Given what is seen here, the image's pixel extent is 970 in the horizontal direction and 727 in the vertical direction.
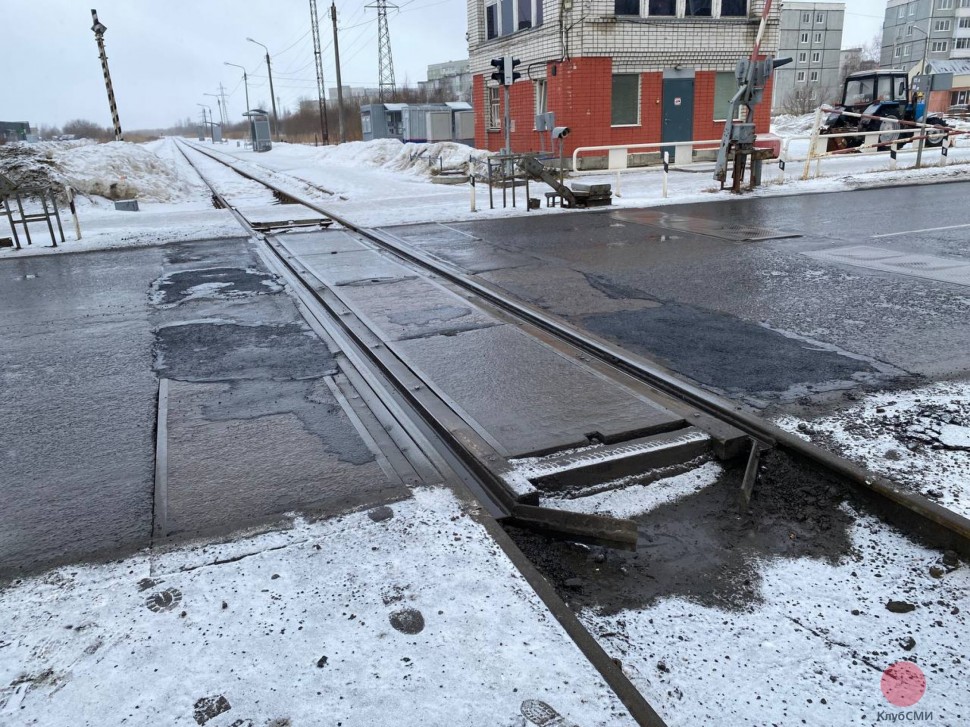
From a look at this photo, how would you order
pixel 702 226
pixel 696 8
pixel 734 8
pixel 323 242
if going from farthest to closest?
1. pixel 734 8
2. pixel 696 8
3. pixel 323 242
4. pixel 702 226

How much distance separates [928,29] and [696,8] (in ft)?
281

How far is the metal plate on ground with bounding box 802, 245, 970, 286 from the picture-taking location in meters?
8.30

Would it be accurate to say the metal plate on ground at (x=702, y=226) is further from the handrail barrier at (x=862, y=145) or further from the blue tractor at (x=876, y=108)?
the blue tractor at (x=876, y=108)

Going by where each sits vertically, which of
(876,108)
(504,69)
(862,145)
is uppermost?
(504,69)

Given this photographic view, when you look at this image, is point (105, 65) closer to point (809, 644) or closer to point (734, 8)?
point (734, 8)

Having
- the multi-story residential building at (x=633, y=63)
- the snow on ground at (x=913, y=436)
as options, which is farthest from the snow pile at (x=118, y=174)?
the snow on ground at (x=913, y=436)

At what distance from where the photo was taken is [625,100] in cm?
2420

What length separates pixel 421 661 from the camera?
255 cm

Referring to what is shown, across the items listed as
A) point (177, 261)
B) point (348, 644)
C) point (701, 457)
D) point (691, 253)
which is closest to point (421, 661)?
point (348, 644)

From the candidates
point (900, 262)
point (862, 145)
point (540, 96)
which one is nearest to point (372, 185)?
point (540, 96)

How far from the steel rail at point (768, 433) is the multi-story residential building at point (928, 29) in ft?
330

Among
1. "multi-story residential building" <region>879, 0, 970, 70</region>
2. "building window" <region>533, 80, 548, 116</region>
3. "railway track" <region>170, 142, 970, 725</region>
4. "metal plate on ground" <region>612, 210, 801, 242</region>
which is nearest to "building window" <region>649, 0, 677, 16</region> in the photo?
"building window" <region>533, 80, 548, 116</region>

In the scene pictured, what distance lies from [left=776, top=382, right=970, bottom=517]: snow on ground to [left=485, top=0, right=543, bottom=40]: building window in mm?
23060

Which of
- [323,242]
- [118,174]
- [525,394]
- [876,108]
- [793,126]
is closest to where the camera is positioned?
[525,394]
